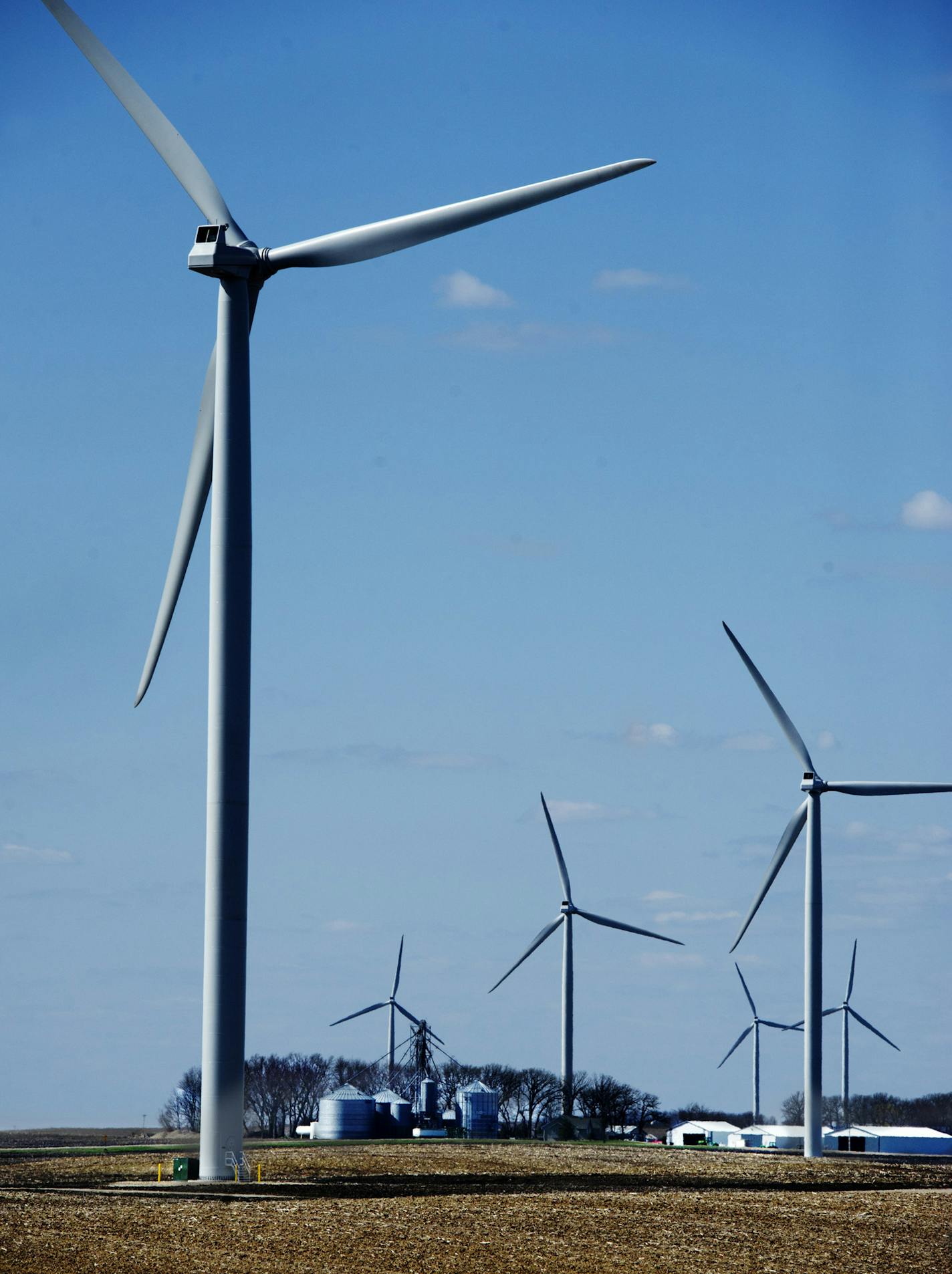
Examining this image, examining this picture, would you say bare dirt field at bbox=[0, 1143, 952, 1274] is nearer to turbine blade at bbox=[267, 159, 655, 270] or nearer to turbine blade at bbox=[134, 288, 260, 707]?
turbine blade at bbox=[134, 288, 260, 707]

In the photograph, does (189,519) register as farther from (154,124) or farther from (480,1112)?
(480,1112)

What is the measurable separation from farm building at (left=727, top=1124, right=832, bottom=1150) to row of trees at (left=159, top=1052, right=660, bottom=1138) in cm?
785

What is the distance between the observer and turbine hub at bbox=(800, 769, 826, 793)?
8012 cm

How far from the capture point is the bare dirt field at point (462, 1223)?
2948cm

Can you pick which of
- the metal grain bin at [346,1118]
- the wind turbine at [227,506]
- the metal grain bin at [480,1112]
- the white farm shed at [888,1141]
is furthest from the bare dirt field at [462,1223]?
the white farm shed at [888,1141]

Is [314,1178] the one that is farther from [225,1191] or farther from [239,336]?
[239,336]

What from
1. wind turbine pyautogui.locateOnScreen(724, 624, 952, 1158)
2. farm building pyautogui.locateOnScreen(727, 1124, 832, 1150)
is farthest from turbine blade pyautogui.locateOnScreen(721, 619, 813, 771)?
farm building pyautogui.locateOnScreen(727, 1124, 832, 1150)

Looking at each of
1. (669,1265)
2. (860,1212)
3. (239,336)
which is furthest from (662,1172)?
(239,336)

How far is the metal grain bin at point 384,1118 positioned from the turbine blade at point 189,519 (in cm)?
6265

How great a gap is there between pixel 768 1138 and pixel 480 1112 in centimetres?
2892

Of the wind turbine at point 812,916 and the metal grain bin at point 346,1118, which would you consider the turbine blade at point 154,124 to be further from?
the metal grain bin at point 346,1118

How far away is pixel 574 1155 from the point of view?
2539 inches

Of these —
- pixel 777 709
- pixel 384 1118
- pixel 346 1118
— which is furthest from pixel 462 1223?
pixel 384 1118

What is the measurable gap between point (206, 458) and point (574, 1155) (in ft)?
104
